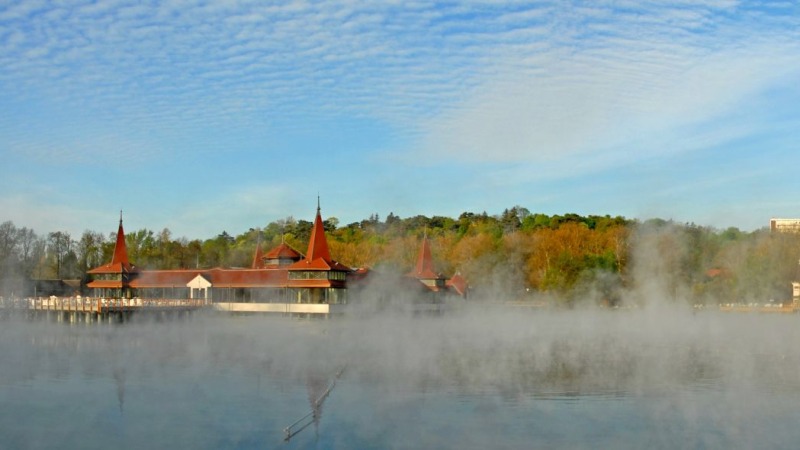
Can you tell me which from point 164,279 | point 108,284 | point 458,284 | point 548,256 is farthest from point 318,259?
point 548,256

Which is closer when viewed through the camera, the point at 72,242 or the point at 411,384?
the point at 411,384

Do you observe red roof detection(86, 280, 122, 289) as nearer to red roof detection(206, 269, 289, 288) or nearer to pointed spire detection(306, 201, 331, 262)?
red roof detection(206, 269, 289, 288)

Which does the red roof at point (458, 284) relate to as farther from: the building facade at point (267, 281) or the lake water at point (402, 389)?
the lake water at point (402, 389)

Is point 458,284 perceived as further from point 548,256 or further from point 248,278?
point 248,278

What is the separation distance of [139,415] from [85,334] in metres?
27.2

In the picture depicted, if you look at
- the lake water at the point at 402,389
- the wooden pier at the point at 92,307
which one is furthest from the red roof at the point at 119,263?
the lake water at the point at 402,389

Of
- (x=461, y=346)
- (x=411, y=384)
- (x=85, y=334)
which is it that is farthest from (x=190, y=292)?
(x=411, y=384)

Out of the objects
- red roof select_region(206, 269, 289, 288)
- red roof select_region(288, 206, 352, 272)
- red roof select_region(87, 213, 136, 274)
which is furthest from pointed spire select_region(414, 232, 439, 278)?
red roof select_region(87, 213, 136, 274)

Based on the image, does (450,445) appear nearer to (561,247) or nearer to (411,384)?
(411,384)

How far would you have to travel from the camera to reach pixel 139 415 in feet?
67.7

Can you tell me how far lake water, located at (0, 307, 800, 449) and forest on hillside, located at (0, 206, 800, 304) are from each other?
24050mm

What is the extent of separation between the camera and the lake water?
1822cm

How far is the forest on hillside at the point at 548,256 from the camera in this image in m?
68.6

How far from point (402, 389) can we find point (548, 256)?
56.8 metres
